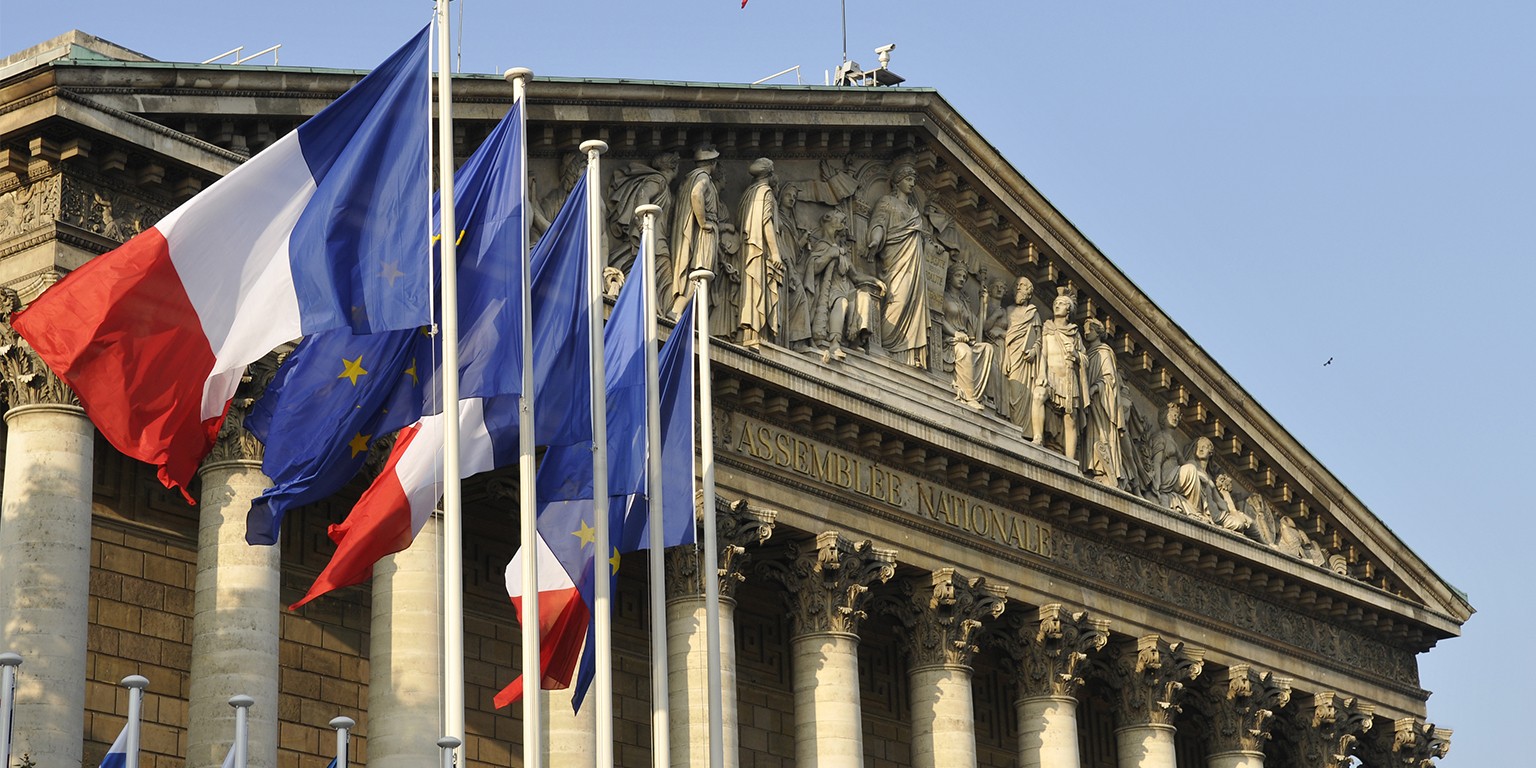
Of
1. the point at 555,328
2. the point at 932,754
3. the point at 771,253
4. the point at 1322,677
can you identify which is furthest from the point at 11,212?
the point at 1322,677

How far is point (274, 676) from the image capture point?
2772 centimetres

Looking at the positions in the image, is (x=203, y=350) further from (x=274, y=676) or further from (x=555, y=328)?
(x=274, y=676)

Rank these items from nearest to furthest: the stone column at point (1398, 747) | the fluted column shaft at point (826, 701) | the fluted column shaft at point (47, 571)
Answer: the fluted column shaft at point (47, 571), the fluted column shaft at point (826, 701), the stone column at point (1398, 747)

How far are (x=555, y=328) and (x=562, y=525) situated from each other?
6.12ft

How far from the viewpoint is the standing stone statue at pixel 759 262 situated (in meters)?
35.2

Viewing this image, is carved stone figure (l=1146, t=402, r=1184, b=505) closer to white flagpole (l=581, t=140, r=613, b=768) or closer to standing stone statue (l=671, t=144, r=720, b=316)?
standing stone statue (l=671, t=144, r=720, b=316)

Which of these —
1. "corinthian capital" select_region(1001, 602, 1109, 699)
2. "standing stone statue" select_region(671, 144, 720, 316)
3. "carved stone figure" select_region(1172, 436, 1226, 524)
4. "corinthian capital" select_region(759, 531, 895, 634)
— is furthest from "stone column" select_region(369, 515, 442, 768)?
"carved stone figure" select_region(1172, 436, 1226, 524)

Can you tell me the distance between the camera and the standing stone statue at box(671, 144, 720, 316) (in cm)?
3447

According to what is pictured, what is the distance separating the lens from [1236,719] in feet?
142

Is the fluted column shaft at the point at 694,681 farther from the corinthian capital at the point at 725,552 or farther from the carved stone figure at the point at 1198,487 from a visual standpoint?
the carved stone figure at the point at 1198,487

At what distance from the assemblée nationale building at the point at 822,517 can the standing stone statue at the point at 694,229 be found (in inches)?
2.8

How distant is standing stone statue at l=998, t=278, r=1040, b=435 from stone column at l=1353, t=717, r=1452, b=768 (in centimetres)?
1133

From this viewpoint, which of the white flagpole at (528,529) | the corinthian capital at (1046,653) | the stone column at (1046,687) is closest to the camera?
the white flagpole at (528,529)

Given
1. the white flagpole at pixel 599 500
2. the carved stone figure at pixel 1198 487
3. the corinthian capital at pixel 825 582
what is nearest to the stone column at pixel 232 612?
the white flagpole at pixel 599 500
